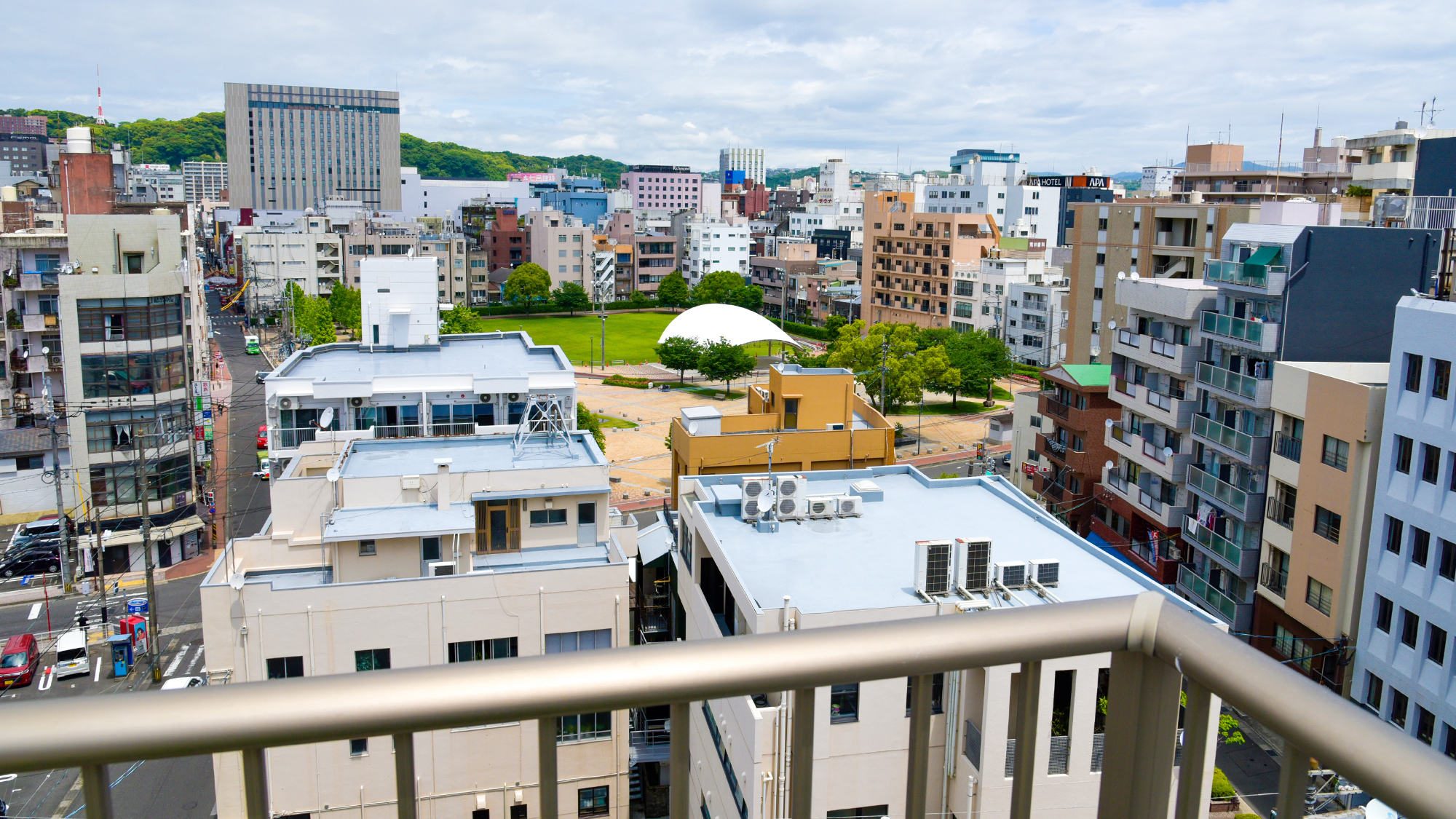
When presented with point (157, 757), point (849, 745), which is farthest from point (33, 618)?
point (157, 757)

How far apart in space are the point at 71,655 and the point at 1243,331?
22939 millimetres

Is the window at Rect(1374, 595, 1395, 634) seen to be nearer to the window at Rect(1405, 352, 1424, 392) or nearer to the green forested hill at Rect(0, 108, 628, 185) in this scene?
the window at Rect(1405, 352, 1424, 392)

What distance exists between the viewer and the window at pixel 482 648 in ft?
41.0

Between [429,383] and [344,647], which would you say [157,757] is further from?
[429,383]

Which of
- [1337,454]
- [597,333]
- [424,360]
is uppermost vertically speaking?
[424,360]

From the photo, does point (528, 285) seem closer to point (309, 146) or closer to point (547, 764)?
point (309, 146)

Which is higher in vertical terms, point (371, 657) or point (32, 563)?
point (371, 657)

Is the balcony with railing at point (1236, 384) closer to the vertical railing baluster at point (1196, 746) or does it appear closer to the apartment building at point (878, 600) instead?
the apartment building at point (878, 600)

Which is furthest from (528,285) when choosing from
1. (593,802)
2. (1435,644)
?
(1435,644)

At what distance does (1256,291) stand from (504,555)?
1426 centimetres

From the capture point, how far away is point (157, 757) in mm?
1439

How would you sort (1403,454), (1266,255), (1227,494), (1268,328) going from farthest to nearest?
(1227,494)
(1266,255)
(1268,328)
(1403,454)

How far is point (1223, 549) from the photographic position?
64.0ft

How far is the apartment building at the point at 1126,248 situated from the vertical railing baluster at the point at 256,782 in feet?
100
